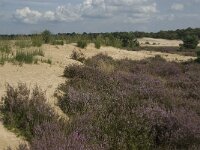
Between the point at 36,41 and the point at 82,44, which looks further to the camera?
the point at 82,44

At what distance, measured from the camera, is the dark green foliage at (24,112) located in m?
8.09

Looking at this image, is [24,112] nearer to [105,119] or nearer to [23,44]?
[105,119]

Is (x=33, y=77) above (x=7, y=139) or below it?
above

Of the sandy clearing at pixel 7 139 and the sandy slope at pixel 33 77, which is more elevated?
the sandy slope at pixel 33 77

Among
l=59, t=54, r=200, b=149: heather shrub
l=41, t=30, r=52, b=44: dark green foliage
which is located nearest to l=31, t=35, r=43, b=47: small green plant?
l=41, t=30, r=52, b=44: dark green foliage

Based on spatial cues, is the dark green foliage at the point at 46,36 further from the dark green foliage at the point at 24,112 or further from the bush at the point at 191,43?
the bush at the point at 191,43

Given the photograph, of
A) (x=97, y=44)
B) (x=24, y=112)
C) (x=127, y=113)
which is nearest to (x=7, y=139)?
(x=24, y=112)

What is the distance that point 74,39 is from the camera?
82.5ft

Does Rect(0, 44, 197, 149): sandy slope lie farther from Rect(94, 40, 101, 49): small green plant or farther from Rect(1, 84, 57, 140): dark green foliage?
Rect(94, 40, 101, 49): small green plant

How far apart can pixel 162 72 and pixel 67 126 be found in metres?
11.4

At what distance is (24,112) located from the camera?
8.49 metres

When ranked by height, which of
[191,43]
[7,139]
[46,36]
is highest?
[46,36]

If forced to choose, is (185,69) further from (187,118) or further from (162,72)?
(187,118)

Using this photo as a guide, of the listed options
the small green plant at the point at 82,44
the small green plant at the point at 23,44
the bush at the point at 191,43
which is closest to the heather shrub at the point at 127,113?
the small green plant at the point at 23,44
